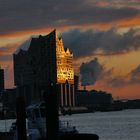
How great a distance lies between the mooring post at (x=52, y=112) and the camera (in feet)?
131

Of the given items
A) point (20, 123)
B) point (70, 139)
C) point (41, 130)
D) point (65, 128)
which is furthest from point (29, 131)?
point (70, 139)

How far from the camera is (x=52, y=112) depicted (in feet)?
132

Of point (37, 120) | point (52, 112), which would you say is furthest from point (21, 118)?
point (37, 120)

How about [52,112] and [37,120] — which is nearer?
[52,112]

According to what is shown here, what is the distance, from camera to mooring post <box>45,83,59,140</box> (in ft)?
131

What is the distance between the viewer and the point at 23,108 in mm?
47062

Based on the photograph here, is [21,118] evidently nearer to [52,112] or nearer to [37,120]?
[52,112]

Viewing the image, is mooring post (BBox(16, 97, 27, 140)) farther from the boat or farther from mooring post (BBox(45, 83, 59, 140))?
the boat

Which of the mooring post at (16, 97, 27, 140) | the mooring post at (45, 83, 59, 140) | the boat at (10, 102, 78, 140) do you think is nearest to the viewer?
the mooring post at (45, 83, 59, 140)

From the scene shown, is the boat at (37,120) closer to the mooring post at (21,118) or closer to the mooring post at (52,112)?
the mooring post at (21,118)

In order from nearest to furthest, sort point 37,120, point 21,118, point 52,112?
point 52,112
point 21,118
point 37,120

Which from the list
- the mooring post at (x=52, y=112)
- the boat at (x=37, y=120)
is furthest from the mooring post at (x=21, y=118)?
the boat at (x=37, y=120)

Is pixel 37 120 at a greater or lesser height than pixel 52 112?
lesser

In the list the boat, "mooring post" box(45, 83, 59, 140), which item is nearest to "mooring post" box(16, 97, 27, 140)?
"mooring post" box(45, 83, 59, 140)
